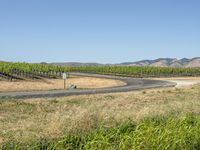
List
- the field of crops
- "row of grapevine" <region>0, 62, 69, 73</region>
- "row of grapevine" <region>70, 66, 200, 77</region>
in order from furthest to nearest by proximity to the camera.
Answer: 1. "row of grapevine" <region>70, 66, 200, 77</region>
2. the field of crops
3. "row of grapevine" <region>0, 62, 69, 73</region>

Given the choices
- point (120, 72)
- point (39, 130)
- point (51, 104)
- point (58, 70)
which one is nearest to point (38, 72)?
point (58, 70)

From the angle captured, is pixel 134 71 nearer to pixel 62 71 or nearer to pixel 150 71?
pixel 150 71

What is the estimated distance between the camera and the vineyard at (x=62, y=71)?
93.2m

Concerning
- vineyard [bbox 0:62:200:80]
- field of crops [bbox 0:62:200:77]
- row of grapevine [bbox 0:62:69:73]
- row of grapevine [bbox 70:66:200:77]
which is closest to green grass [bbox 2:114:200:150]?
vineyard [bbox 0:62:200:80]

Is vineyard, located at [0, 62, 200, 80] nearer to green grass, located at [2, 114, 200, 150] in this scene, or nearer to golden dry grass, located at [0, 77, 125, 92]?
golden dry grass, located at [0, 77, 125, 92]

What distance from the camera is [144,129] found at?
11.3 meters

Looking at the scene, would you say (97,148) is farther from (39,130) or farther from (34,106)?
(34,106)

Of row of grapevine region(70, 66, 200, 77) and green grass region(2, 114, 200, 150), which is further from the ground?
green grass region(2, 114, 200, 150)

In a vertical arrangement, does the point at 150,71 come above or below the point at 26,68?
below

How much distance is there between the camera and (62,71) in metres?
116

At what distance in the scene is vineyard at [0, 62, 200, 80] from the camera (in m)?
93.2

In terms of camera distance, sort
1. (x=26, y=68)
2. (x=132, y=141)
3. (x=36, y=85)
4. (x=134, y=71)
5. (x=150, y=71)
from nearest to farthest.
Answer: (x=132, y=141)
(x=36, y=85)
(x=26, y=68)
(x=134, y=71)
(x=150, y=71)

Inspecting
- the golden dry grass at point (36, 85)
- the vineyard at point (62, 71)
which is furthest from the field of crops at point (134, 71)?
the golden dry grass at point (36, 85)

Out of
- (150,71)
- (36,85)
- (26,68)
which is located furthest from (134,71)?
Answer: (36,85)
